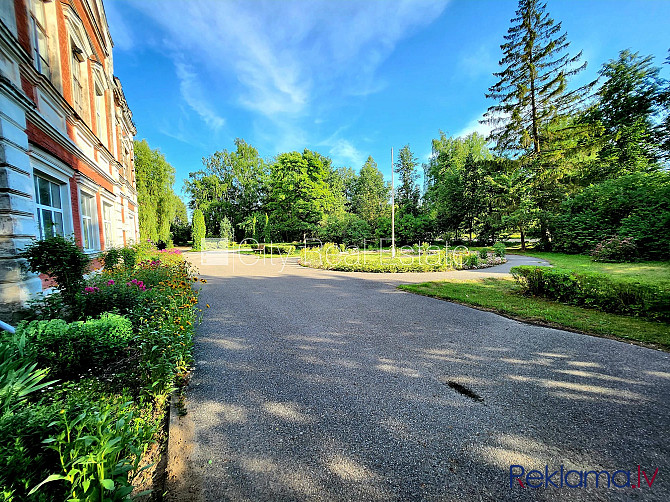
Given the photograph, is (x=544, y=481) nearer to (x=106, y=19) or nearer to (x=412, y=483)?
(x=412, y=483)

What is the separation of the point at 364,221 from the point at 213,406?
2760 centimetres

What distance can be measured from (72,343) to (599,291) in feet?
29.1

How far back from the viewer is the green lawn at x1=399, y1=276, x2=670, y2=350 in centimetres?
428

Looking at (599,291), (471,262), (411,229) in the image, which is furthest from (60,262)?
(411,229)

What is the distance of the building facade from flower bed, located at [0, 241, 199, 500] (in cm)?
132

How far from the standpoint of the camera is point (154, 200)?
2153 centimetres

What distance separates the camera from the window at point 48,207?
5.31 metres

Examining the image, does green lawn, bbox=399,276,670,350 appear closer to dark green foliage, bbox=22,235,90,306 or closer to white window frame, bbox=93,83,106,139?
dark green foliage, bbox=22,235,90,306

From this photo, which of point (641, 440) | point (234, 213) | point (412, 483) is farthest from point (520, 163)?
point (234, 213)

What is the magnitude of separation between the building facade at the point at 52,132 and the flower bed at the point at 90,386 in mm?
1323

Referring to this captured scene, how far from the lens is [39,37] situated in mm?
5441

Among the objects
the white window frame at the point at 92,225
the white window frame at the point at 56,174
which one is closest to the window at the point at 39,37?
the white window frame at the point at 56,174

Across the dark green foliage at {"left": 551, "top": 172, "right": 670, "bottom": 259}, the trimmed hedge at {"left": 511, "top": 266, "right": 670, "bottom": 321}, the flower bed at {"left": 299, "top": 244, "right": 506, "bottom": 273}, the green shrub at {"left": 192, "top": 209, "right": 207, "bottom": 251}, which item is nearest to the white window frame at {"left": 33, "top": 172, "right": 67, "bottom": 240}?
the flower bed at {"left": 299, "top": 244, "right": 506, "bottom": 273}

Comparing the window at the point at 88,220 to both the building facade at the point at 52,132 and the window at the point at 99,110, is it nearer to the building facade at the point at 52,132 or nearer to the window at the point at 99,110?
the building facade at the point at 52,132
